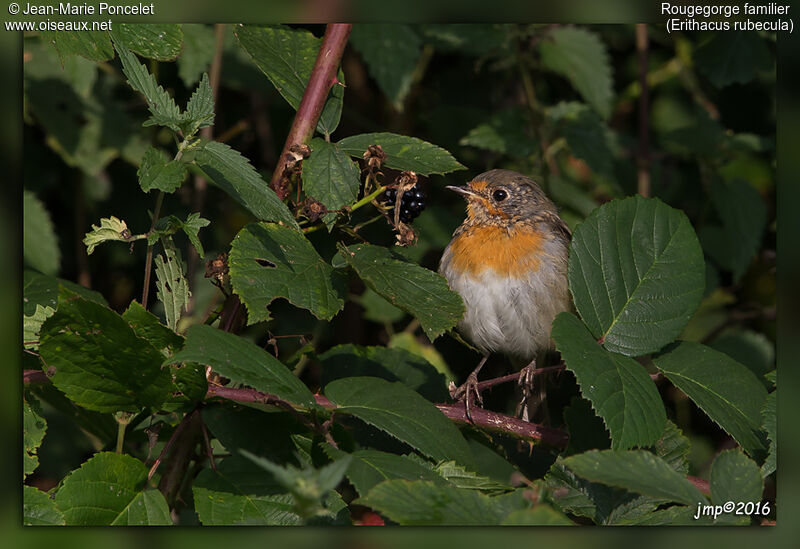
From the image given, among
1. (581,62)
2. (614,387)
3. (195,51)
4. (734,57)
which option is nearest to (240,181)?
(614,387)

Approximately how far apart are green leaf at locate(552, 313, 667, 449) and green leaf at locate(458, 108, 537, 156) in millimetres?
1653

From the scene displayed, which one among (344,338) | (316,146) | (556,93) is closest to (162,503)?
(316,146)

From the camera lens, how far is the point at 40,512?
178 centimetres

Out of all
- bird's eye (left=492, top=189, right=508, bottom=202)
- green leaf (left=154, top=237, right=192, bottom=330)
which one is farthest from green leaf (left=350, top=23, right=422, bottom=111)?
green leaf (left=154, top=237, right=192, bottom=330)

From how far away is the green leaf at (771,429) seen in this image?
195 cm

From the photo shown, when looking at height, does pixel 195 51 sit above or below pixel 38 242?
above

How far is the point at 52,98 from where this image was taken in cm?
341

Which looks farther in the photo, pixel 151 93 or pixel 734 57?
pixel 734 57

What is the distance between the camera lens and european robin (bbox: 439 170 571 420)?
297 cm

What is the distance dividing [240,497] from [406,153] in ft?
3.06

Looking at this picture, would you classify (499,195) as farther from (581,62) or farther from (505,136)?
(581,62)

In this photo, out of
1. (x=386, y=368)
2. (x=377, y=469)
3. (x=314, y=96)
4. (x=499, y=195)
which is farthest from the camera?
(x=499, y=195)

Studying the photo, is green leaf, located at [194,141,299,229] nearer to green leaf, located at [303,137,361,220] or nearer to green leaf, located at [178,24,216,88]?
green leaf, located at [303,137,361,220]

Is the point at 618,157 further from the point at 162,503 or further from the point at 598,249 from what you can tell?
the point at 162,503
